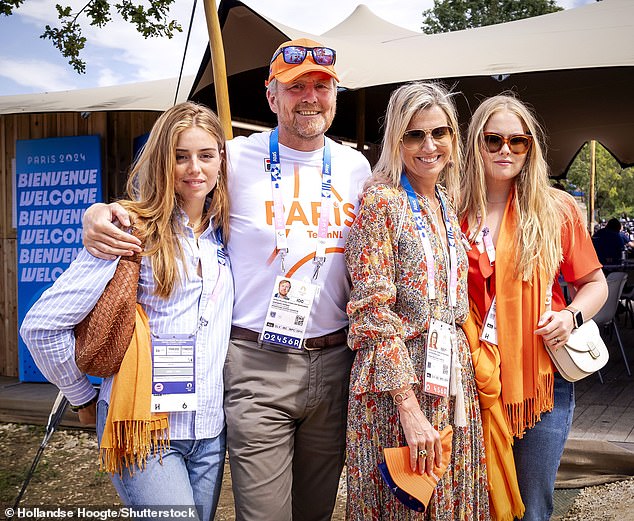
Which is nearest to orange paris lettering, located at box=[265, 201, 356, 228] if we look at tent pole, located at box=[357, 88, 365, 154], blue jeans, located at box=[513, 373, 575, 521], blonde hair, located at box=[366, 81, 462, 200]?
blonde hair, located at box=[366, 81, 462, 200]

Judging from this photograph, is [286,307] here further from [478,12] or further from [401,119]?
[478,12]

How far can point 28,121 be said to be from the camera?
6.43 metres

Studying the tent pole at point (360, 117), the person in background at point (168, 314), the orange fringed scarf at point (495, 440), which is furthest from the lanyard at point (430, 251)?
the tent pole at point (360, 117)

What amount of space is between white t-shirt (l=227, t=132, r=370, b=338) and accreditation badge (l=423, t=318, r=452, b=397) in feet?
1.36

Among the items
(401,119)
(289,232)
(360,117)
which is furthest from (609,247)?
(289,232)

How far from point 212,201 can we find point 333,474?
113 centimetres

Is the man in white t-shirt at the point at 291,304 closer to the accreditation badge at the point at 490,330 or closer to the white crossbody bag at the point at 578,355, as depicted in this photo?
the accreditation badge at the point at 490,330

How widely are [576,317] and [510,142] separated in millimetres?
668

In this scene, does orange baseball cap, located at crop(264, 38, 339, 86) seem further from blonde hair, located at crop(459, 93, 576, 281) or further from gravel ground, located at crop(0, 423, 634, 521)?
gravel ground, located at crop(0, 423, 634, 521)

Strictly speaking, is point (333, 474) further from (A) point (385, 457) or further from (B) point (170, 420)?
(B) point (170, 420)

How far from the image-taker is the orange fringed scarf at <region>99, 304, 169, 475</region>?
5.89 ft

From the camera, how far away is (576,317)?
2.18m

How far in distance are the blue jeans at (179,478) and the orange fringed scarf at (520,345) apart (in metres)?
1.01

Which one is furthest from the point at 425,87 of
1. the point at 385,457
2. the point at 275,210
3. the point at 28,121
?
the point at 28,121
